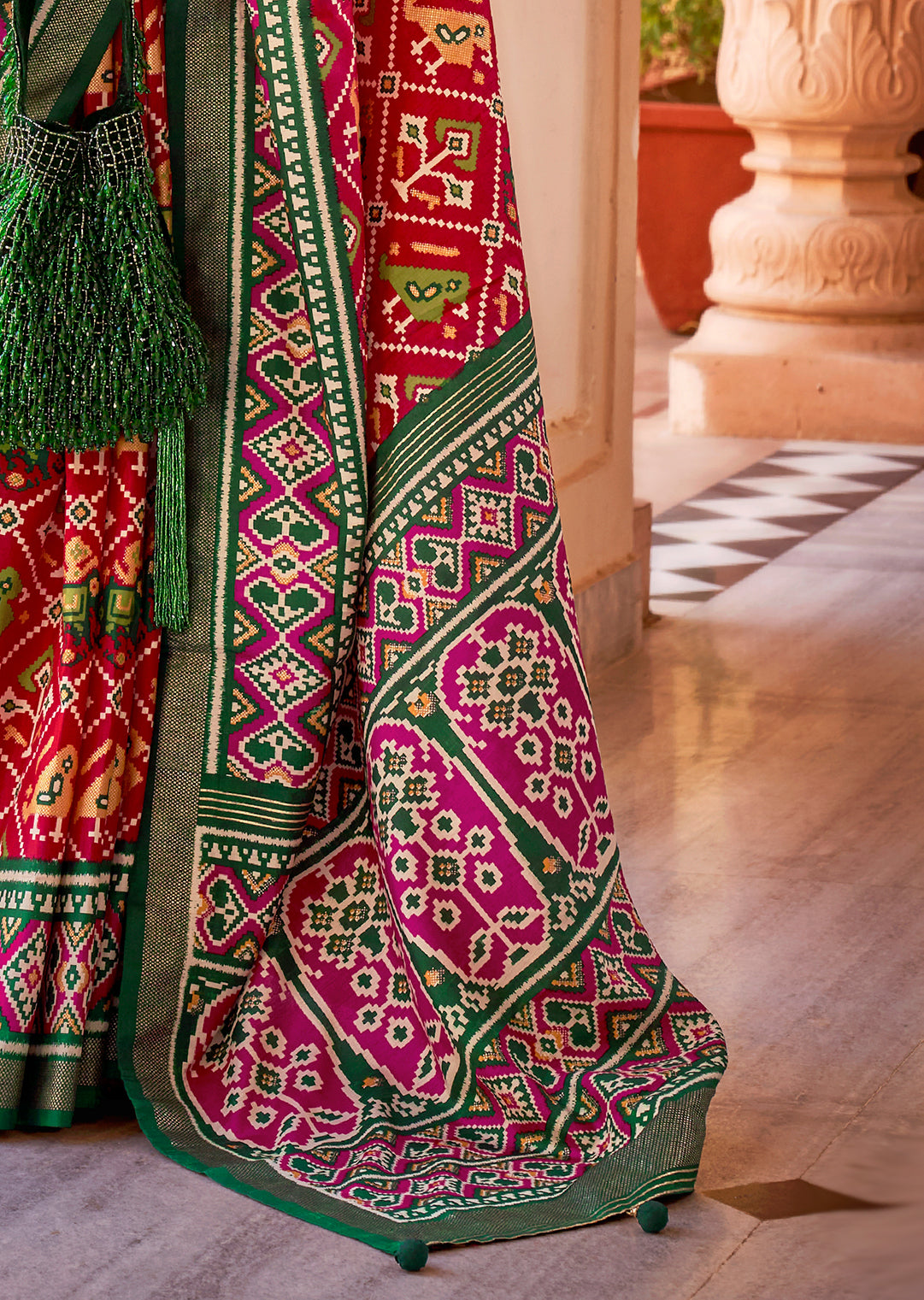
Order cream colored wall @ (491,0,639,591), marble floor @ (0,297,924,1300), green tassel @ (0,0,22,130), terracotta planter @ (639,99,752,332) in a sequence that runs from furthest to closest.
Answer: terracotta planter @ (639,99,752,332) < cream colored wall @ (491,0,639,591) < green tassel @ (0,0,22,130) < marble floor @ (0,297,924,1300)

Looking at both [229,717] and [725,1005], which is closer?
[229,717]

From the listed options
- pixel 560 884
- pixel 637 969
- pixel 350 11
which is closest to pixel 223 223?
pixel 350 11

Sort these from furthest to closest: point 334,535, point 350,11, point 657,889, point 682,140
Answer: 1. point 682,140
2. point 657,889
3. point 334,535
4. point 350,11

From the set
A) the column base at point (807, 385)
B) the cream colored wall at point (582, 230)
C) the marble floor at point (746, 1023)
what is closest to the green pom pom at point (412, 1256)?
the marble floor at point (746, 1023)

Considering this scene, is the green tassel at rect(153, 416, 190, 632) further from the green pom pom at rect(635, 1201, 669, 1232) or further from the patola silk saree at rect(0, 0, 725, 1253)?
the green pom pom at rect(635, 1201, 669, 1232)

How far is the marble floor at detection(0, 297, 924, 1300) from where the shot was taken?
1771 millimetres

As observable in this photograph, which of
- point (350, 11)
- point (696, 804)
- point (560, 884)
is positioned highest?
point (350, 11)

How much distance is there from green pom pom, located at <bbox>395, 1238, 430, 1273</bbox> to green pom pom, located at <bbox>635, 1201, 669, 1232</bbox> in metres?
0.21

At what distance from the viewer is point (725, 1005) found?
2.41 metres

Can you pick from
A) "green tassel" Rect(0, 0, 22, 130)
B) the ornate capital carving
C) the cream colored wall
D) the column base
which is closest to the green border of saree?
"green tassel" Rect(0, 0, 22, 130)

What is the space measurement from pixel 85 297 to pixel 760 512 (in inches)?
143

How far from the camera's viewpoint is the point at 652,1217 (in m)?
1.85

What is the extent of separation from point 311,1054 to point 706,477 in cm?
396

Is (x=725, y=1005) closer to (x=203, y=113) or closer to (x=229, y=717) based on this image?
(x=229, y=717)
